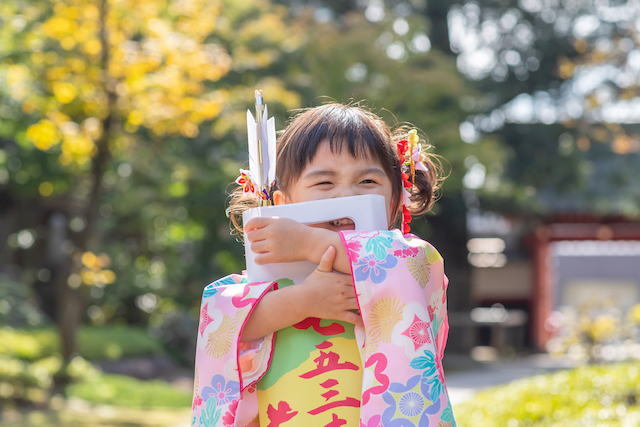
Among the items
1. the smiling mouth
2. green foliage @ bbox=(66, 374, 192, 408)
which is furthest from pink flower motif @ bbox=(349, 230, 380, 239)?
green foliage @ bbox=(66, 374, 192, 408)

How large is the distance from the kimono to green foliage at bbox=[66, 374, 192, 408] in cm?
595

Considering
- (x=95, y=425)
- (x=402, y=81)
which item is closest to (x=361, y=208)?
(x=95, y=425)

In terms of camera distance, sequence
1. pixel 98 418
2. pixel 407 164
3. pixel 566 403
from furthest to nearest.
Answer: pixel 98 418
pixel 566 403
pixel 407 164

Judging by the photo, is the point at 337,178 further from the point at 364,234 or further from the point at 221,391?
the point at 221,391

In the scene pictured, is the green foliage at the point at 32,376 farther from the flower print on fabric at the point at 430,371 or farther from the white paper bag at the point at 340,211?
the flower print on fabric at the point at 430,371

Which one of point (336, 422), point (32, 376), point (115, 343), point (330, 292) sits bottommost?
point (115, 343)

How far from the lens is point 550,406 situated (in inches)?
170

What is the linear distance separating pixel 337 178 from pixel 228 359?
0.43 metres

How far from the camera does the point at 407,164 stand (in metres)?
1.55

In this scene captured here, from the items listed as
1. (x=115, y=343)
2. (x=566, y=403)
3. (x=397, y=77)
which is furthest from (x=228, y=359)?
(x=115, y=343)

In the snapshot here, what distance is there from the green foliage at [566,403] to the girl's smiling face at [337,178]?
9.55 ft

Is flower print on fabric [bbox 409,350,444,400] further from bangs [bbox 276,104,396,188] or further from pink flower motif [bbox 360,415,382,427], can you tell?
bangs [bbox 276,104,396,188]

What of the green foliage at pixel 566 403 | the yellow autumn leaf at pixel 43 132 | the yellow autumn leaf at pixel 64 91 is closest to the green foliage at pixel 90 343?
the yellow autumn leaf at pixel 43 132

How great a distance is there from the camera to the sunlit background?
19.1 feet
